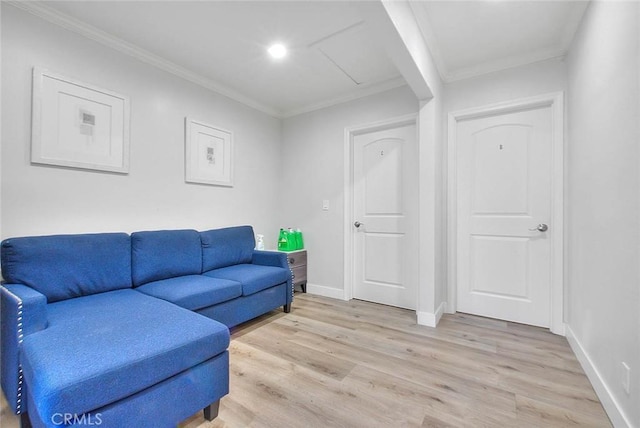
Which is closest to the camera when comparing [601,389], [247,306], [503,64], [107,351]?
[107,351]

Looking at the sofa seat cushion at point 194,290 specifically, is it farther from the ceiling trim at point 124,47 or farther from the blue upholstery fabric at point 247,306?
the ceiling trim at point 124,47

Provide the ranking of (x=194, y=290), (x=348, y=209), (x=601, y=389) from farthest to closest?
(x=348, y=209), (x=194, y=290), (x=601, y=389)

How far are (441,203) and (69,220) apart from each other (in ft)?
10.4

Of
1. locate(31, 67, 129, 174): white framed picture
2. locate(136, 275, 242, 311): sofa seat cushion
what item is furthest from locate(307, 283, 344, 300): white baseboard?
locate(31, 67, 129, 174): white framed picture

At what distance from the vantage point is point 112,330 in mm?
1356

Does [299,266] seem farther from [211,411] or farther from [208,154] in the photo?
[211,411]

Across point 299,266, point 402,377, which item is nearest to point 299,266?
point 299,266

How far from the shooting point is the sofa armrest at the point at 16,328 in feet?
4.23

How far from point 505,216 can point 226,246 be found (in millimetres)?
2754

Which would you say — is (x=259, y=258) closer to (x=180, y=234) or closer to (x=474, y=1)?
(x=180, y=234)

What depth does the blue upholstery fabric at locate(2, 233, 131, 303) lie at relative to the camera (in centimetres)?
171

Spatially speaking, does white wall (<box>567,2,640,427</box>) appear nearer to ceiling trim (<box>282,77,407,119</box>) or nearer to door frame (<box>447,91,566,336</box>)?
door frame (<box>447,91,566,336</box>)

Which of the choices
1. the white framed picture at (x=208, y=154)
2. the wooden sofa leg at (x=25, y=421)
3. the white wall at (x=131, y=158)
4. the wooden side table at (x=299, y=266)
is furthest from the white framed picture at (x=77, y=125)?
the wooden side table at (x=299, y=266)

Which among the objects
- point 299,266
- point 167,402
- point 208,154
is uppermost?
point 208,154
